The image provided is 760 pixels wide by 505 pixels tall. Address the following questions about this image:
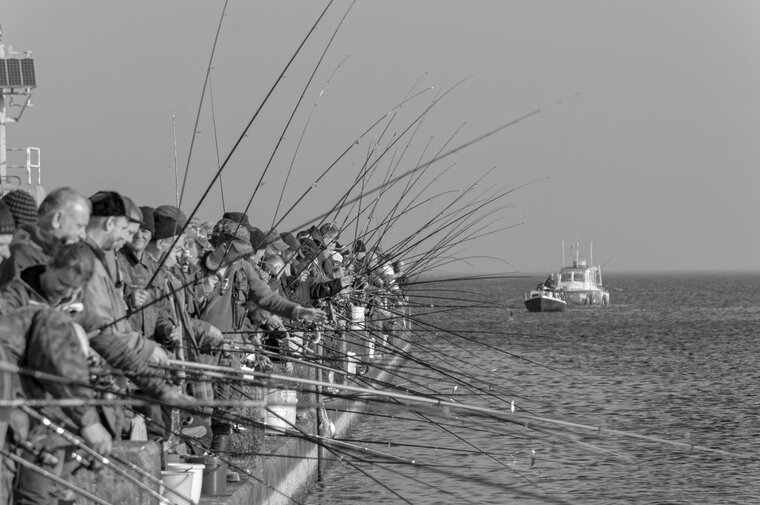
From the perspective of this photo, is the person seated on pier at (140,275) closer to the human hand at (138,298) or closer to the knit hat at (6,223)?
the human hand at (138,298)

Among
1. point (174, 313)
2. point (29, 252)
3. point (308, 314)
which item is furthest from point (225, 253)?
point (29, 252)

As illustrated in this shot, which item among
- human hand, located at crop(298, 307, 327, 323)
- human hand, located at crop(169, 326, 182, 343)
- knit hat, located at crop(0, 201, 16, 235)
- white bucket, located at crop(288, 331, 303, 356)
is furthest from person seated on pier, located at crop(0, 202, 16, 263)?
human hand, located at crop(298, 307, 327, 323)

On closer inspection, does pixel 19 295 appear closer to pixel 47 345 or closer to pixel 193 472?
pixel 47 345

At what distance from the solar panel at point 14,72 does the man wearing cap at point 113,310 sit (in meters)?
29.3

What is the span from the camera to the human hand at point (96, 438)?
17.9ft

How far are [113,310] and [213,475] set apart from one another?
9.25ft

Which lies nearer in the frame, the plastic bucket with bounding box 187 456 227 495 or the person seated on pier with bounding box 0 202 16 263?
the person seated on pier with bounding box 0 202 16 263

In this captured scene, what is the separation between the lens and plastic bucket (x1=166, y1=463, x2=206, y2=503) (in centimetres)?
789

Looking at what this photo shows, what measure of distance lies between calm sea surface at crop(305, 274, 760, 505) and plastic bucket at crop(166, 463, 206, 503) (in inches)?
38.4

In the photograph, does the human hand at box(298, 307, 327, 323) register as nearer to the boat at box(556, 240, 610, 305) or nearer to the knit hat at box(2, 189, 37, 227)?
the knit hat at box(2, 189, 37, 227)

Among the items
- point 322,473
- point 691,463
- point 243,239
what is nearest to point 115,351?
point 243,239

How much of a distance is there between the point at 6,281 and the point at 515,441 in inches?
600

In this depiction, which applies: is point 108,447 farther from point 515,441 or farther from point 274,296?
point 515,441

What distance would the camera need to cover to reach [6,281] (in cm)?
588
